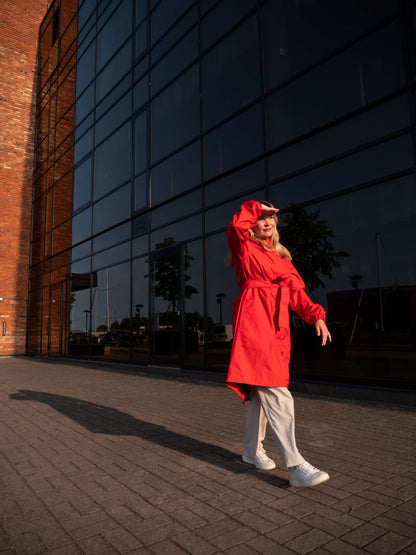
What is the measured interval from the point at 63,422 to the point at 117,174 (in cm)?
1002

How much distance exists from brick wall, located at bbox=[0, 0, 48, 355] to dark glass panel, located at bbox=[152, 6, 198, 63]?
11176 mm

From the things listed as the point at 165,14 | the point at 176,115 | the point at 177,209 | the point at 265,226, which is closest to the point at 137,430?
the point at 265,226

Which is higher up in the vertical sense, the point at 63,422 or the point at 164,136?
the point at 164,136

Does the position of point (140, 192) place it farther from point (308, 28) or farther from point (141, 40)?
point (308, 28)

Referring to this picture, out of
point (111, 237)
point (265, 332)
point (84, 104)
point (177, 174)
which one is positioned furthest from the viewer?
point (84, 104)

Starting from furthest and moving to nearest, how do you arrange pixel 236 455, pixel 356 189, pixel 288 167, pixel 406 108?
pixel 288 167 < pixel 356 189 < pixel 406 108 < pixel 236 455

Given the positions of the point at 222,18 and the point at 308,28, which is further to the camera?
the point at 222,18

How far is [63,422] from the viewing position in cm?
500

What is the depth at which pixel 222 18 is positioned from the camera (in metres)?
9.66

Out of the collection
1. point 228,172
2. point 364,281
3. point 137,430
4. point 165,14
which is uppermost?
point 165,14

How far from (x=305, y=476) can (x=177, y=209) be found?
28.3ft

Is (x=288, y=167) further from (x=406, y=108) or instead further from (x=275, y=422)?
(x=275, y=422)

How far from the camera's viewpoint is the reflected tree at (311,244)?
7.15m

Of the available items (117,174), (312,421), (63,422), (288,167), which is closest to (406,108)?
(288,167)
